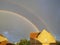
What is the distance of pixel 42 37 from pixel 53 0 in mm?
966

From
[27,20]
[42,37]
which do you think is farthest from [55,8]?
[42,37]

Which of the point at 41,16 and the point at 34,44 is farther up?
the point at 41,16

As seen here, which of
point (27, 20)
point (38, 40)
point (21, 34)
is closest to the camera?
point (38, 40)

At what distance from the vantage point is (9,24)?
4.63ft

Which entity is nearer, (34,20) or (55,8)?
(55,8)

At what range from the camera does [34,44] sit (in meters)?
0.48

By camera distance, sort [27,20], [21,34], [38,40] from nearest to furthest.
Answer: [38,40] < [21,34] < [27,20]

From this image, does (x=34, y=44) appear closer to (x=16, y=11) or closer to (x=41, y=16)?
(x=41, y=16)

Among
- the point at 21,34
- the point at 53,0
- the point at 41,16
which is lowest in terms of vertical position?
the point at 21,34

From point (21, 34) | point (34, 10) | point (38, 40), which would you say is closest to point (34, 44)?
point (38, 40)

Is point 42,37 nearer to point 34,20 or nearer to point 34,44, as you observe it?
point 34,44

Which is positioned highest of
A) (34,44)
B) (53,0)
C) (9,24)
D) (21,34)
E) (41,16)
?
(53,0)

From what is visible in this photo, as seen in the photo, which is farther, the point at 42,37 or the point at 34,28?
the point at 34,28

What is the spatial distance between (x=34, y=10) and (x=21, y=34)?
35 cm
